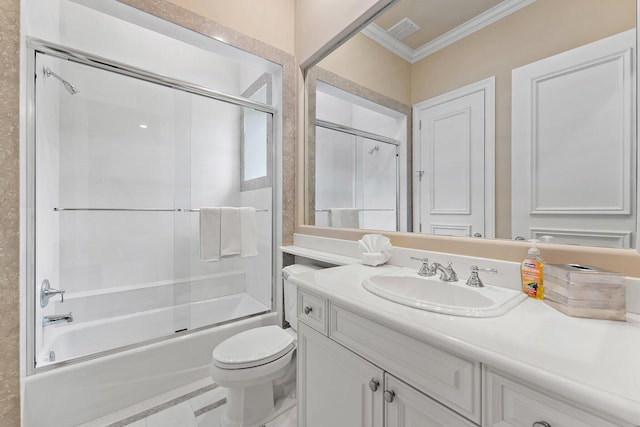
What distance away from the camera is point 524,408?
20.0 inches

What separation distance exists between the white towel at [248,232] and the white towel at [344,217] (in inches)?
22.8

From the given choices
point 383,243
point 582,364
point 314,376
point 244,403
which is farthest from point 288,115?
point 582,364

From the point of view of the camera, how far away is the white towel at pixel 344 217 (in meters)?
1.73

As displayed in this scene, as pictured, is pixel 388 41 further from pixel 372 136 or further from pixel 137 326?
Result: pixel 137 326

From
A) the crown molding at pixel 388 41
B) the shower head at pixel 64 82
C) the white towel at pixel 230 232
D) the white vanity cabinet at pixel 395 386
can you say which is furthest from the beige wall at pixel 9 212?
the crown molding at pixel 388 41

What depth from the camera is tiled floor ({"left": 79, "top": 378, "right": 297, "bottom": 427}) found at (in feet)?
4.44

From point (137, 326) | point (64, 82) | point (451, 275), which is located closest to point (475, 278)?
point (451, 275)

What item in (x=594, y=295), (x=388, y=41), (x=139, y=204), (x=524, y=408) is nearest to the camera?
(x=524, y=408)

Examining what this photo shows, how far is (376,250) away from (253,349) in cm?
81

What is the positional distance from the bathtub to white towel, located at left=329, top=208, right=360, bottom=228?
35.4 inches

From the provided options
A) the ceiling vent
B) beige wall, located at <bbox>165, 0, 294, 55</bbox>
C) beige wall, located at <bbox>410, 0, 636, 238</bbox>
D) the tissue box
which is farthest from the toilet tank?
beige wall, located at <bbox>165, 0, 294, 55</bbox>

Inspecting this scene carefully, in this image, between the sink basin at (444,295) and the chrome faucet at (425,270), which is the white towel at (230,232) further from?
the chrome faucet at (425,270)

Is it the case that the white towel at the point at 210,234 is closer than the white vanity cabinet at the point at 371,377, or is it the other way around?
the white vanity cabinet at the point at 371,377

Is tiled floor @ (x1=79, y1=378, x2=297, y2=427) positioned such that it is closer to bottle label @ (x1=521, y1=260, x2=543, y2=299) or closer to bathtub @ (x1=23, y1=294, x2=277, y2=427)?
bathtub @ (x1=23, y1=294, x2=277, y2=427)
